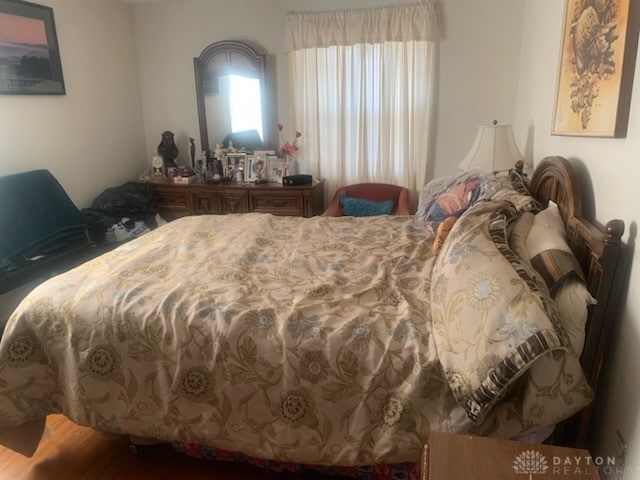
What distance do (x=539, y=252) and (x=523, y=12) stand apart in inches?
107

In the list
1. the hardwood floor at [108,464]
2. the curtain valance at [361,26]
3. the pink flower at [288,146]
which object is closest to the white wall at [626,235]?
the hardwood floor at [108,464]

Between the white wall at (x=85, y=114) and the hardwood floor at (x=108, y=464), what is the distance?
2089 mm

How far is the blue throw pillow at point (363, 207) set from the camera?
3.62 meters

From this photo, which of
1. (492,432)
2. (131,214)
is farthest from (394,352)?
(131,214)

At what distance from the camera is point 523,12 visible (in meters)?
3.29

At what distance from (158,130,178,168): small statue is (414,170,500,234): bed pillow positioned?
2.69 meters

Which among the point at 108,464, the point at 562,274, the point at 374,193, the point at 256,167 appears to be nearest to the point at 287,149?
the point at 256,167

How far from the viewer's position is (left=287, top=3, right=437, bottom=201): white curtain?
11.6 ft

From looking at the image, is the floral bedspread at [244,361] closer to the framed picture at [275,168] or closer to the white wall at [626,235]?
the white wall at [626,235]

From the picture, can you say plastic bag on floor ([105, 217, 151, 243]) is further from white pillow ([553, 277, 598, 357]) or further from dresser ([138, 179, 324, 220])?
white pillow ([553, 277, 598, 357])

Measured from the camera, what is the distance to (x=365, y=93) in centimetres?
373

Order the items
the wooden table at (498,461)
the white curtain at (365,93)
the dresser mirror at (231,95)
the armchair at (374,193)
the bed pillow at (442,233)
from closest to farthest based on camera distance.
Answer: the wooden table at (498,461), the bed pillow at (442,233), the white curtain at (365,93), the armchair at (374,193), the dresser mirror at (231,95)

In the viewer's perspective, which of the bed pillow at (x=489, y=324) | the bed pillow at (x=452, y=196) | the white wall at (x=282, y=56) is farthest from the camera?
the white wall at (x=282, y=56)

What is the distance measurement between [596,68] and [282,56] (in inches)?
115
